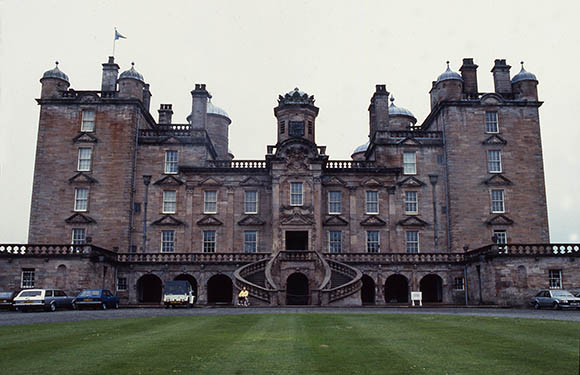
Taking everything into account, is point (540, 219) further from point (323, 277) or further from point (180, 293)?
point (180, 293)

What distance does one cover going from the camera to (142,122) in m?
53.6

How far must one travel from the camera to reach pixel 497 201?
50344 millimetres

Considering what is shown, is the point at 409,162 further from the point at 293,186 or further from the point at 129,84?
the point at 129,84

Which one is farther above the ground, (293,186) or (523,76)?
(523,76)

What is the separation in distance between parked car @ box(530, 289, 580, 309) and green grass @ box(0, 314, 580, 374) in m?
15.1

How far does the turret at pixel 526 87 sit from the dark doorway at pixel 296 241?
2381 centimetres

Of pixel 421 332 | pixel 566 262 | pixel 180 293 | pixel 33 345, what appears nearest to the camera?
pixel 33 345

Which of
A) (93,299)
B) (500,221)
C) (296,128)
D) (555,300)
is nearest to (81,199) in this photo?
(93,299)

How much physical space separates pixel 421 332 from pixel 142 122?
42.1 m

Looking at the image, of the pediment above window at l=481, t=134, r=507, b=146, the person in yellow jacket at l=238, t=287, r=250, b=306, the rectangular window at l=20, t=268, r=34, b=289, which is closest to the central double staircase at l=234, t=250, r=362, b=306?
the person in yellow jacket at l=238, t=287, r=250, b=306

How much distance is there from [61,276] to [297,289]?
60.3ft

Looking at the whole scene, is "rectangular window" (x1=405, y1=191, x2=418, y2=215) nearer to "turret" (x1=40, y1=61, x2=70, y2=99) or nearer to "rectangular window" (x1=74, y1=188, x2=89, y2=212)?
"rectangular window" (x1=74, y1=188, x2=89, y2=212)

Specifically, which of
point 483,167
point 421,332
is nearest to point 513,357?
point 421,332

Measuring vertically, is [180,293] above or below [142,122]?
below
